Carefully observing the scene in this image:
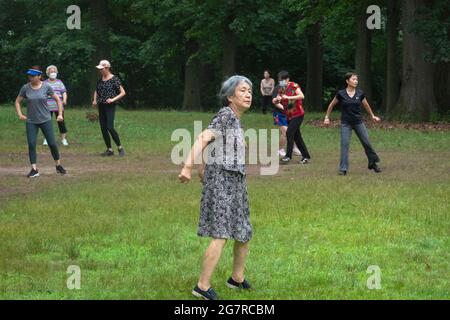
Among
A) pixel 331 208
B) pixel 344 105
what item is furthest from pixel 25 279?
pixel 344 105

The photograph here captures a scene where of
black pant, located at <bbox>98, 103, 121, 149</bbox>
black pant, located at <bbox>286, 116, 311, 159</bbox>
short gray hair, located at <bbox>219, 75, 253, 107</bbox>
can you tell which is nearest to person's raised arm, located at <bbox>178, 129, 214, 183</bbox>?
short gray hair, located at <bbox>219, 75, 253, 107</bbox>

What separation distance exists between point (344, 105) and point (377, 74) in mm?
39102

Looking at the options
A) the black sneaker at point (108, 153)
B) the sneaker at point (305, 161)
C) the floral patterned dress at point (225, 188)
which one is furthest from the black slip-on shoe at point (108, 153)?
the floral patterned dress at point (225, 188)

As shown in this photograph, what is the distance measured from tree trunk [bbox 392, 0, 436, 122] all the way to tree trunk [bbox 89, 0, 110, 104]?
69.5ft

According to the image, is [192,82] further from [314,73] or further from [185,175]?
[185,175]

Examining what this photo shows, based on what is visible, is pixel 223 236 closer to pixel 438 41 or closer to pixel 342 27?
pixel 438 41

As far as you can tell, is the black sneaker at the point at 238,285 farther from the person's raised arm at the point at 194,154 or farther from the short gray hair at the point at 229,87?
the short gray hair at the point at 229,87

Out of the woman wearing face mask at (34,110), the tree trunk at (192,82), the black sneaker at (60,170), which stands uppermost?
the woman wearing face mask at (34,110)

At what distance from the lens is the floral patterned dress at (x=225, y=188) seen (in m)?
8.41

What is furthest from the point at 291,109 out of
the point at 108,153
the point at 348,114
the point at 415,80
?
the point at 415,80

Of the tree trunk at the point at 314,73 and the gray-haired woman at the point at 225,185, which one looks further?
the tree trunk at the point at 314,73

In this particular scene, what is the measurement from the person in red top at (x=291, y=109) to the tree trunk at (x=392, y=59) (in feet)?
56.9

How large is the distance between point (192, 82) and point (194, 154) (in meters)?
43.9

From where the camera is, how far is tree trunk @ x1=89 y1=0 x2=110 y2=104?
51.7m
